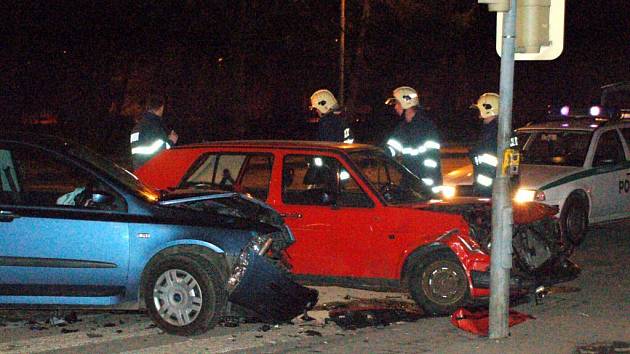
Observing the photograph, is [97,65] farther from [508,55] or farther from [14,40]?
[508,55]

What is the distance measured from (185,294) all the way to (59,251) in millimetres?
1016

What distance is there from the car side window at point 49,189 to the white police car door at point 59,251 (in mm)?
38

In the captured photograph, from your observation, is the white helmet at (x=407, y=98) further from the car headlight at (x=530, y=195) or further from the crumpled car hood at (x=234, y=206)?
the crumpled car hood at (x=234, y=206)

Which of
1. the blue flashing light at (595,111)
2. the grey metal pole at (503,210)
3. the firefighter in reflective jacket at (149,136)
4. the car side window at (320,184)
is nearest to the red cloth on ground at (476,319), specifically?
the grey metal pole at (503,210)

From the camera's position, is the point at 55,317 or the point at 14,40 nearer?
the point at 55,317

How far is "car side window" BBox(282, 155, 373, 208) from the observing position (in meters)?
9.08

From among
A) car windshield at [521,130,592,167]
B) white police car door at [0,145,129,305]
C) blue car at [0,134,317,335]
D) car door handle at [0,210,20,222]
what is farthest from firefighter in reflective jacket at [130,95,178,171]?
car windshield at [521,130,592,167]

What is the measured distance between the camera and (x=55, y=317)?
27.7 ft

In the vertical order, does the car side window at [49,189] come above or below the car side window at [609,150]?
below

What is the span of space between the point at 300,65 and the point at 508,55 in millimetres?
38461

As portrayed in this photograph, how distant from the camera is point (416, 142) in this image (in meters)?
11.4

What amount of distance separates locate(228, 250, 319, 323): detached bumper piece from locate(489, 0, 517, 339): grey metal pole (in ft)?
5.22

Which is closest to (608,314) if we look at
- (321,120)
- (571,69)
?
(321,120)

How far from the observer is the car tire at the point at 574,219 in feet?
41.8
